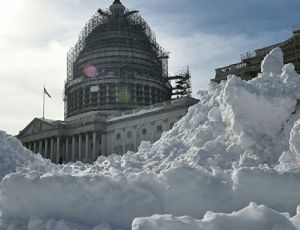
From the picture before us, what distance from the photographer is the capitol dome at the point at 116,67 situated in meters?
91.0

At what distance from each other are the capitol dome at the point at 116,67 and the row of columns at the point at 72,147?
30.2 ft

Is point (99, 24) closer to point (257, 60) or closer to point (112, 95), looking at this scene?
point (112, 95)

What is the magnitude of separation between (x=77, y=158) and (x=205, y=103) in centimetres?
5568

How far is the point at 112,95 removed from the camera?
298 ft

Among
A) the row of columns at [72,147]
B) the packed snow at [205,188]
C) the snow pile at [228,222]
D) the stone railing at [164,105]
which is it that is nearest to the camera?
the snow pile at [228,222]

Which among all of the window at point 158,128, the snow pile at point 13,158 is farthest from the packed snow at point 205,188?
the window at point 158,128

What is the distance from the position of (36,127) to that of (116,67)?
20575 mm

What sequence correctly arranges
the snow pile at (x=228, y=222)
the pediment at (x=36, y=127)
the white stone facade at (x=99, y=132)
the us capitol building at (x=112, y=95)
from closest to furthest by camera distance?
the snow pile at (x=228, y=222), the white stone facade at (x=99, y=132), the us capitol building at (x=112, y=95), the pediment at (x=36, y=127)

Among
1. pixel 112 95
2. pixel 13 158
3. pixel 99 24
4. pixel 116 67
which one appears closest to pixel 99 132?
pixel 112 95

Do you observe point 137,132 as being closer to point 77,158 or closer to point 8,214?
point 77,158

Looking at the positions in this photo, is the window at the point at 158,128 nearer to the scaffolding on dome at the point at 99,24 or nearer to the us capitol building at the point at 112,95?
the us capitol building at the point at 112,95

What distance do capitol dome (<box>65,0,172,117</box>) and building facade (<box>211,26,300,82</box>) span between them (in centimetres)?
3292

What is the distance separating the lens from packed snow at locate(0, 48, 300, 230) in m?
11.7

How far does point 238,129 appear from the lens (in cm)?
2494
